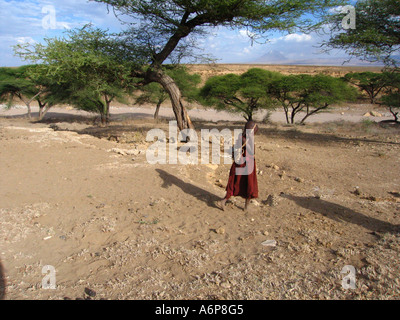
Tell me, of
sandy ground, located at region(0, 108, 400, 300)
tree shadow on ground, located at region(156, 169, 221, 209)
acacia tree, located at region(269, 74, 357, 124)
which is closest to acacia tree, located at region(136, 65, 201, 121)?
acacia tree, located at region(269, 74, 357, 124)

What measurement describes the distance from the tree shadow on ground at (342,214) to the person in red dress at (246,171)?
95cm

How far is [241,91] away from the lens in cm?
1480

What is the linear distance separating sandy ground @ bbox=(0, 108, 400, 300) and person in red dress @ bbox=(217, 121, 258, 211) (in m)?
0.32

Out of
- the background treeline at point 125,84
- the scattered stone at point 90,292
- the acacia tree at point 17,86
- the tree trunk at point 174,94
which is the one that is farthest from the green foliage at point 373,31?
the acacia tree at point 17,86

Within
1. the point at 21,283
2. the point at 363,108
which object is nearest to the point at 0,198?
the point at 21,283

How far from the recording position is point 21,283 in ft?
9.48

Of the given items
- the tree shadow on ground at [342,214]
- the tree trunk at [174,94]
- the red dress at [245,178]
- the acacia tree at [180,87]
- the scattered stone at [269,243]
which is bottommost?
the scattered stone at [269,243]

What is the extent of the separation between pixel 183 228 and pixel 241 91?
464 inches

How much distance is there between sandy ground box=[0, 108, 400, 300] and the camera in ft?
9.37

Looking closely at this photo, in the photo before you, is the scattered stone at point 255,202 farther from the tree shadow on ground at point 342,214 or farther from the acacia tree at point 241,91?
the acacia tree at point 241,91

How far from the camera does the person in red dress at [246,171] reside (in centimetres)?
440

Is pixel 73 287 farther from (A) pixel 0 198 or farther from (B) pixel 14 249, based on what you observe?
(A) pixel 0 198

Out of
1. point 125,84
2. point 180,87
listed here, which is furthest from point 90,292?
point 180,87

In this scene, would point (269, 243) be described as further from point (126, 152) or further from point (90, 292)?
point (126, 152)
